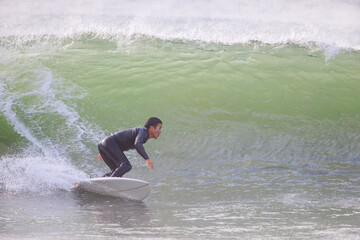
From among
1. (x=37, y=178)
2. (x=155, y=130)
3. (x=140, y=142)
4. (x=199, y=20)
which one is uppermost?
(x=199, y=20)

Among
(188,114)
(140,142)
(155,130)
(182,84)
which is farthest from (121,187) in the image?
(182,84)

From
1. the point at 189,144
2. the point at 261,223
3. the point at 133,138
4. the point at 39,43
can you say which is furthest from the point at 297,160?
the point at 39,43

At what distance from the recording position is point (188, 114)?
8328mm

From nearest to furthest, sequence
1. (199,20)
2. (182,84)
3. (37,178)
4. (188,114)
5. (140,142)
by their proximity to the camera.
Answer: (140,142)
(37,178)
(188,114)
(182,84)
(199,20)

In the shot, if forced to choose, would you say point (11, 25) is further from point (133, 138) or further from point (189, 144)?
point (133, 138)

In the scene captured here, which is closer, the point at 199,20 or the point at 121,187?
the point at 121,187

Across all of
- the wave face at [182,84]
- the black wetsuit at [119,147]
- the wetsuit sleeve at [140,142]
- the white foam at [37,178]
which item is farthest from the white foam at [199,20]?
the wetsuit sleeve at [140,142]

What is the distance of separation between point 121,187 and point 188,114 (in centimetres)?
357

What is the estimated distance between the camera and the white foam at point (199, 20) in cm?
1116

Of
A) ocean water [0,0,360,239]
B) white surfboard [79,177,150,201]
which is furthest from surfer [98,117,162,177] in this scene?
ocean water [0,0,360,239]

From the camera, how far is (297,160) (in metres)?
6.80

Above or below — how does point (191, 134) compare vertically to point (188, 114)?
below

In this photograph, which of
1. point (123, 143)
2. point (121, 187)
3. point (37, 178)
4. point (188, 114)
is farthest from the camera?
point (188, 114)

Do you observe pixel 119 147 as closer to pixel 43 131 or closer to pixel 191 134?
pixel 191 134
